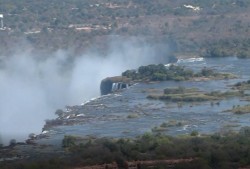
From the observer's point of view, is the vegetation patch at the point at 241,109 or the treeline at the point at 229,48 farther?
the treeline at the point at 229,48

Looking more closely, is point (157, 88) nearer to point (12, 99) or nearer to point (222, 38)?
point (12, 99)

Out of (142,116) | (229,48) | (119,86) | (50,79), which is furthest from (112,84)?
(229,48)

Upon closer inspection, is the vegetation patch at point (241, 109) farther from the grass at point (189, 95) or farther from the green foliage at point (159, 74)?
the green foliage at point (159, 74)

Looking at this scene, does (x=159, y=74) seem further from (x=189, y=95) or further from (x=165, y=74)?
(x=189, y=95)

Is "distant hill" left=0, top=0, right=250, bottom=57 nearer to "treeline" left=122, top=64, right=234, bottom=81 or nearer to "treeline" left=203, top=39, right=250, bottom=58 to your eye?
"treeline" left=203, top=39, right=250, bottom=58

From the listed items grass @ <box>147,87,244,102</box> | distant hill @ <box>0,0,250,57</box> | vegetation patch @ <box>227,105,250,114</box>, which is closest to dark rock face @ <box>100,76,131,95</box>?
grass @ <box>147,87,244,102</box>

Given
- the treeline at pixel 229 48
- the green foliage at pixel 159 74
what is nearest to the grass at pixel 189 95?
the green foliage at pixel 159 74
